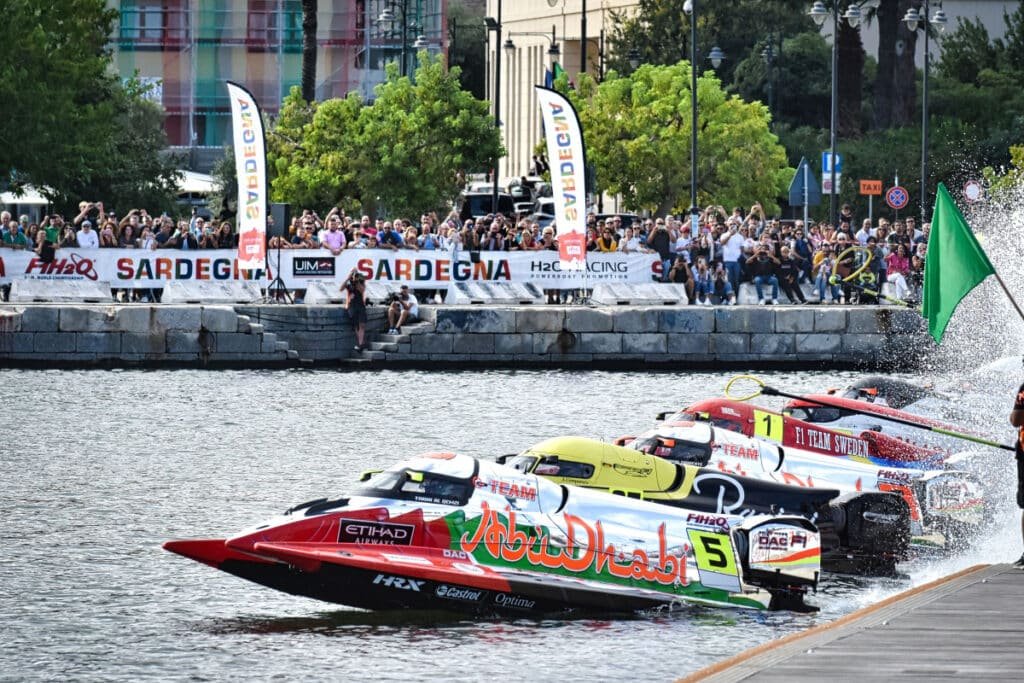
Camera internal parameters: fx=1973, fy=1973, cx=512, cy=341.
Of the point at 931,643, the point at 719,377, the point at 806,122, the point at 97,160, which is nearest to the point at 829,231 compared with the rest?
the point at 719,377

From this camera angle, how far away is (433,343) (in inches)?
1698

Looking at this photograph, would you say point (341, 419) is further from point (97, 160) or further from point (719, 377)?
point (97, 160)

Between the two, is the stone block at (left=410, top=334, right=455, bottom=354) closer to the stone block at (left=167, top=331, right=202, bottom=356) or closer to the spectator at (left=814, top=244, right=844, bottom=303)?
the stone block at (left=167, top=331, right=202, bottom=356)

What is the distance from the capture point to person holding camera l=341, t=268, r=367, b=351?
136 feet

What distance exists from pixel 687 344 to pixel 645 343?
37.1 inches

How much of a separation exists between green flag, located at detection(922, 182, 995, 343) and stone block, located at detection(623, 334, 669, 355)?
23417 millimetres

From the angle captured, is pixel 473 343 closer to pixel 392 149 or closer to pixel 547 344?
pixel 547 344

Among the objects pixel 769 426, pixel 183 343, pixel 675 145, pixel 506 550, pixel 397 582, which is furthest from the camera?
pixel 675 145

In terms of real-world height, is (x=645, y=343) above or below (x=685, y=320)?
below

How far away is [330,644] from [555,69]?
194ft

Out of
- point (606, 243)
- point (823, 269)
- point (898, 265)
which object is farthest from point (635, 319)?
point (898, 265)

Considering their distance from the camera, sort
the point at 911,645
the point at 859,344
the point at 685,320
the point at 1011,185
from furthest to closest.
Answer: the point at 1011,185
the point at 859,344
the point at 685,320
the point at 911,645

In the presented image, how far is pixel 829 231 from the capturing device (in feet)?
153

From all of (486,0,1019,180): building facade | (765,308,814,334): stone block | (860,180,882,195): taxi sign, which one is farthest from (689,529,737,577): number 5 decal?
(486,0,1019,180): building facade
